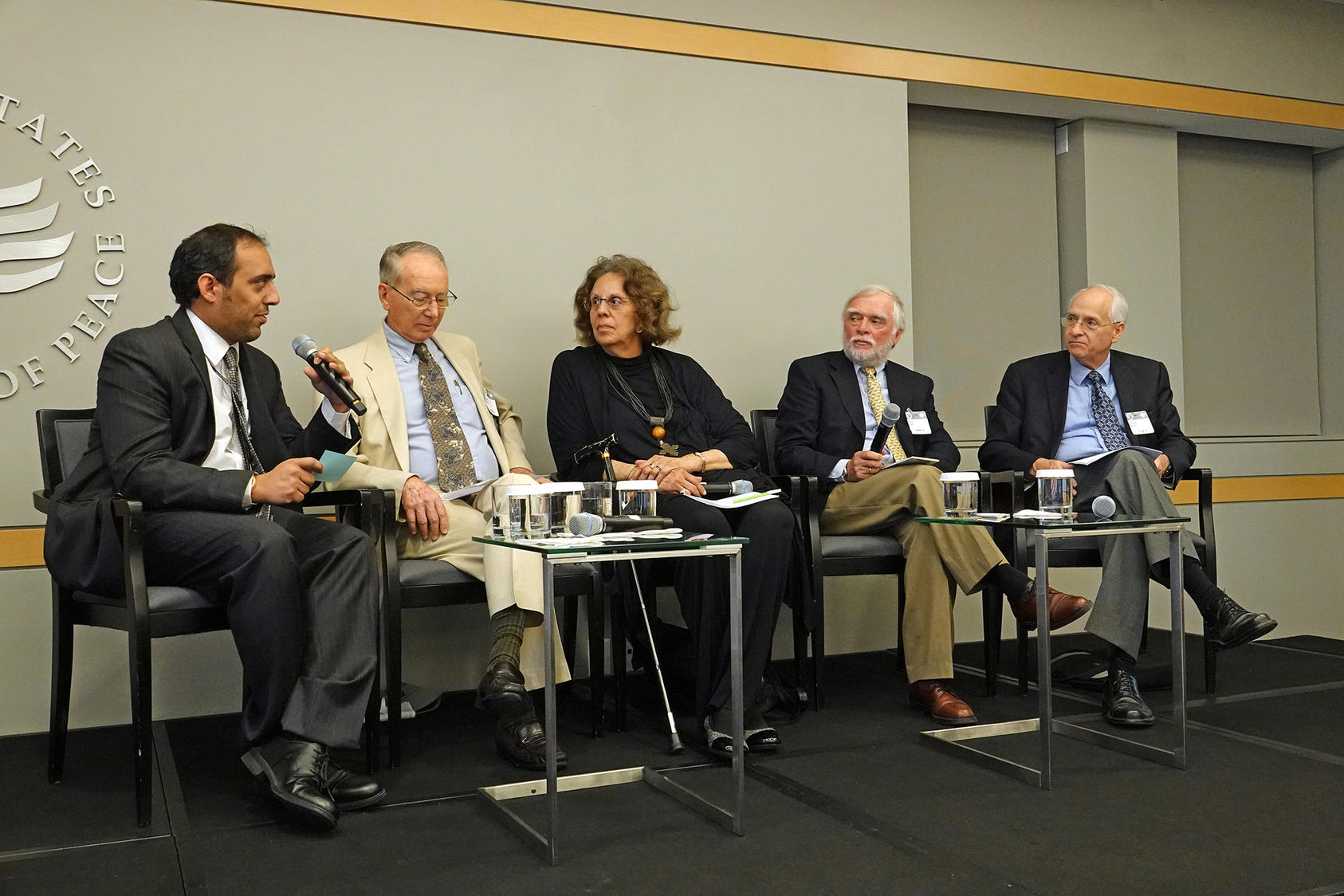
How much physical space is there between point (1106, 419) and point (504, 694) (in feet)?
7.86

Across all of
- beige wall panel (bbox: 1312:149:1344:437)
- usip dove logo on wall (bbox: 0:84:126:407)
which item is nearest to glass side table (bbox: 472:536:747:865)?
usip dove logo on wall (bbox: 0:84:126:407)

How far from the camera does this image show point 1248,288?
559 centimetres

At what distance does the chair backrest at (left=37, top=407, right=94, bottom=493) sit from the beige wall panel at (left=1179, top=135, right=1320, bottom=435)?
4.66 metres

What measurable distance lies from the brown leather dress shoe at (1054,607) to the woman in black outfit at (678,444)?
0.77 meters

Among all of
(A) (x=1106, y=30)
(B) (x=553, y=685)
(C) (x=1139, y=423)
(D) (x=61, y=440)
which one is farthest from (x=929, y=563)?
(A) (x=1106, y=30)

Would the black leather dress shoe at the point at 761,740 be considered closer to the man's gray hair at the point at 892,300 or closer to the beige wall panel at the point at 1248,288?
the man's gray hair at the point at 892,300

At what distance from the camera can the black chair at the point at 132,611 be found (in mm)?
2363

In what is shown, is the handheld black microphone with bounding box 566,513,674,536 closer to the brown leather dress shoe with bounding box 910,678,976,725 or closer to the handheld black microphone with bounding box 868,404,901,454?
the handheld black microphone with bounding box 868,404,901,454

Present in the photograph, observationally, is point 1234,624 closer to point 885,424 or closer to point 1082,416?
point 1082,416

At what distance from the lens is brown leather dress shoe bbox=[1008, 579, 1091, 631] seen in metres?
3.31

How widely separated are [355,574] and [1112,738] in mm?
1981

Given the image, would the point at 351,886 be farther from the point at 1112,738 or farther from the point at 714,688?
the point at 1112,738

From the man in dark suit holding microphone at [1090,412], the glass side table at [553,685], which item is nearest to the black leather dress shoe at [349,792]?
the glass side table at [553,685]

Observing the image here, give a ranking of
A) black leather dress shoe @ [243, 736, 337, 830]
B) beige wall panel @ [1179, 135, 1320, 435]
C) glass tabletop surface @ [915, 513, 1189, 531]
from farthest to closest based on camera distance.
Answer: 1. beige wall panel @ [1179, 135, 1320, 435]
2. glass tabletop surface @ [915, 513, 1189, 531]
3. black leather dress shoe @ [243, 736, 337, 830]
